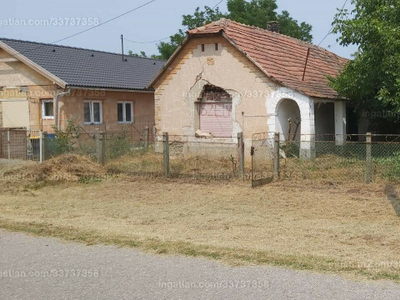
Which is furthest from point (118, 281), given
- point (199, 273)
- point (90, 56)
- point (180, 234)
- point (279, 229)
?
point (90, 56)

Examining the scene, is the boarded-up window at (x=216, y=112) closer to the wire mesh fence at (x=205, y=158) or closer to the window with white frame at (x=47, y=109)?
the wire mesh fence at (x=205, y=158)

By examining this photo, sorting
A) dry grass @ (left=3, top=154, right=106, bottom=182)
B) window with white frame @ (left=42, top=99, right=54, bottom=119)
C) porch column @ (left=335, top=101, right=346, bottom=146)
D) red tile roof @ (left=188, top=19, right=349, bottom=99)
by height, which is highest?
red tile roof @ (left=188, top=19, right=349, bottom=99)

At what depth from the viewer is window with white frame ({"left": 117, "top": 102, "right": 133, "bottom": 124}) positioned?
2462 centimetres

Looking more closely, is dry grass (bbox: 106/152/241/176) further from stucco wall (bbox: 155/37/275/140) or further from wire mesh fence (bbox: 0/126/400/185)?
stucco wall (bbox: 155/37/275/140)

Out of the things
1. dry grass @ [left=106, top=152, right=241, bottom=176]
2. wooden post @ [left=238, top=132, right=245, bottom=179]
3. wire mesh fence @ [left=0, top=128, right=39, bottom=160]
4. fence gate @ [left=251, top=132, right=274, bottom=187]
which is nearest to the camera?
fence gate @ [left=251, top=132, right=274, bottom=187]

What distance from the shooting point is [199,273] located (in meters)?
6.18

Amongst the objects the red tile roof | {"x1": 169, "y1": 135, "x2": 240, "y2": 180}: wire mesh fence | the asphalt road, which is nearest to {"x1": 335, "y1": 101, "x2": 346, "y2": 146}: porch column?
the red tile roof

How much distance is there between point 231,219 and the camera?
9.32 m

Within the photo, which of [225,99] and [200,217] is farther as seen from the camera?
[225,99]

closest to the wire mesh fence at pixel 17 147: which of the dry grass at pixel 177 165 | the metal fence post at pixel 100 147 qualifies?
the metal fence post at pixel 100 147

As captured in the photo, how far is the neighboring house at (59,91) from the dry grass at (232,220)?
8804 mm

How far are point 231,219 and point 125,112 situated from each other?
16437 millimetres

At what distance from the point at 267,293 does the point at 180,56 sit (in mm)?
13101

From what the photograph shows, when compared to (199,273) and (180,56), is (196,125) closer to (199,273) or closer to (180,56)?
(180,56)
